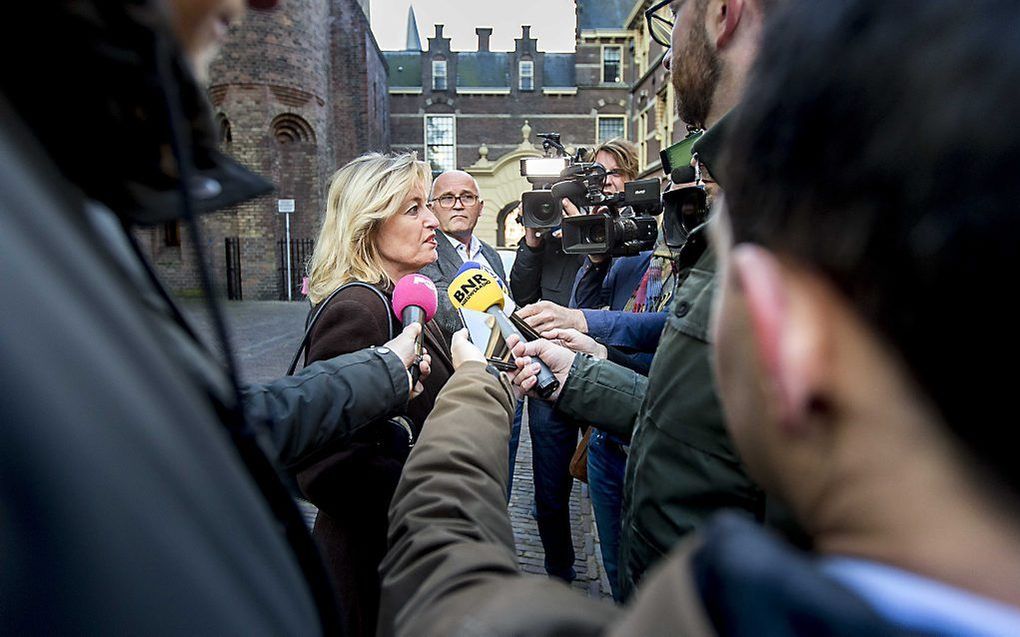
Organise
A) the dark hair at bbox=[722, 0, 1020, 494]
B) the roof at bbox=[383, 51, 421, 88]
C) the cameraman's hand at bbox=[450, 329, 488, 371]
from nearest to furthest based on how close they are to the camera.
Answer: the dark hair at bbox=[722, 0, 1020, 494] < the cameraman's hand at bbox=[450, 329, 488, 371] < the roof at bbox=[383, 51, 421, 88]

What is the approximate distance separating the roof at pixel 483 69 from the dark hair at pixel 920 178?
3137 cm

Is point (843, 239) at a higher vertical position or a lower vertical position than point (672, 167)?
lower

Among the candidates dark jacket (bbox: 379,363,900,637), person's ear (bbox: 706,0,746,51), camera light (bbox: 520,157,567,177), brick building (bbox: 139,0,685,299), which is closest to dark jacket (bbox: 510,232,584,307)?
camera light (bbox: 520,157,567,177)

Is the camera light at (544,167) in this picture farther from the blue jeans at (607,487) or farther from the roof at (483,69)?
the roof at (483,69)

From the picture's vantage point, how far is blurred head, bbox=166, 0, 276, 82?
56 cm

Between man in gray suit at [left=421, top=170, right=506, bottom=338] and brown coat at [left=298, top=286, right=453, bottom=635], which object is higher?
man in gray suit at [left=421, top=170, right=506, bottom=338]

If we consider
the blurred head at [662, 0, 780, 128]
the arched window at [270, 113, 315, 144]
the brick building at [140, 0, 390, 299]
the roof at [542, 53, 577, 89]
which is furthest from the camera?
the roof at [542, 53, 577, 89]

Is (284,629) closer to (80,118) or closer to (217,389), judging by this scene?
(217,389)

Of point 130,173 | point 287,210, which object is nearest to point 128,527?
point 130,173

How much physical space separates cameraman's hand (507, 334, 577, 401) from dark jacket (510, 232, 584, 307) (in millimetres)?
2385

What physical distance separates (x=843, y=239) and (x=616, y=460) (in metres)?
2.53

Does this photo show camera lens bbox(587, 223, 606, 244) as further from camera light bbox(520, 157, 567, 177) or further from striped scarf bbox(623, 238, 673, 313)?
camera light bbox(520, 157, 567, 177)

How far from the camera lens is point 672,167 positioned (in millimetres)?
2203

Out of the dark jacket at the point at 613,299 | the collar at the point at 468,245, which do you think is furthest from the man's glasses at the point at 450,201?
the dark jacket at the point at 613,299
